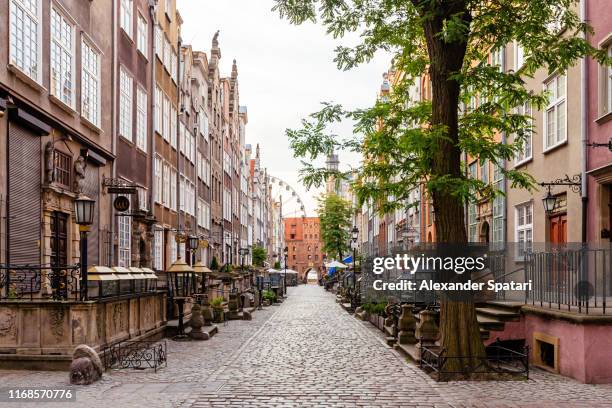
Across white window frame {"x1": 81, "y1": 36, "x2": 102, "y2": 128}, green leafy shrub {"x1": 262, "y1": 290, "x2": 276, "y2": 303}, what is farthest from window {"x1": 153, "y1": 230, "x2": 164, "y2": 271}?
green leafy shrub {"x1": 262, "y1": 290, "x2": 276, "y2": 303}

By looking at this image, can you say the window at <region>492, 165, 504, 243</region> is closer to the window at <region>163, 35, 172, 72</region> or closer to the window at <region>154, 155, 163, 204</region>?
the window at <region>154, 155, 163, 204</region>

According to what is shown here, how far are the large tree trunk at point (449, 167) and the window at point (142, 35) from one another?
16953 mm

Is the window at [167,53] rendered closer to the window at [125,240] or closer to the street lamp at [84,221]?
the window at [125,240]

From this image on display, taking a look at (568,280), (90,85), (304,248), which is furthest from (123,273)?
(304,248)

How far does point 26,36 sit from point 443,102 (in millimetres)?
8841

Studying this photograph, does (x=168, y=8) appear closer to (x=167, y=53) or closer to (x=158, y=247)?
(x=167, y=53)

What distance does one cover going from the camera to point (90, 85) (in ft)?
70.9

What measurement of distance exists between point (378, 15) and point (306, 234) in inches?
6335

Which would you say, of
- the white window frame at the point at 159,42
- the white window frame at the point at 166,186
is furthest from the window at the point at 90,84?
the white window frame at the point at 166,186

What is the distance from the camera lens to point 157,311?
1964cm

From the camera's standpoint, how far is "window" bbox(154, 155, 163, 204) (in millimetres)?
31453

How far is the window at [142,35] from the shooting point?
2840cm

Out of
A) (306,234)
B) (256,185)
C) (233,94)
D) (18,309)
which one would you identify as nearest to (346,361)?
(18,309)

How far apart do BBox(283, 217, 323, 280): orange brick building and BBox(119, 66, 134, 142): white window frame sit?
144591 millimetres
